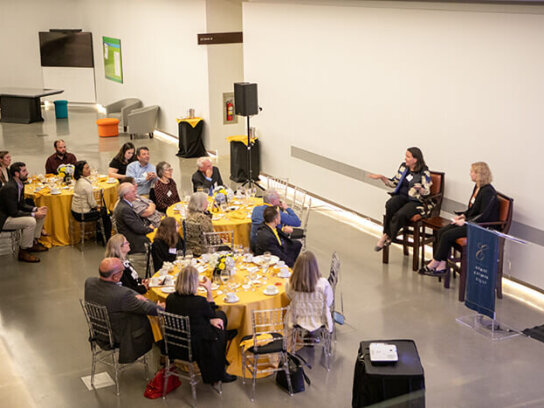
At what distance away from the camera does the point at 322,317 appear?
6574 millimetres

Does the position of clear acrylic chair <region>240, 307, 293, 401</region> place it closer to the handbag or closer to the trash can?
the handbag

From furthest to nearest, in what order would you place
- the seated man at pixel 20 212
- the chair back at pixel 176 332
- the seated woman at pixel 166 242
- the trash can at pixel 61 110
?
the trash can at pixel 61 110 < the seated man at pixel 20 212 < the seated woman at pixel 166 242 < the chair back at pixel 176 332

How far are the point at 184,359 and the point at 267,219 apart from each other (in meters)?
2.01

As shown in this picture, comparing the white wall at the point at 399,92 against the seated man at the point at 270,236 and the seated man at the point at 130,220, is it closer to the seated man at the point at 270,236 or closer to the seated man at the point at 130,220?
the seated man at the point at 270,236

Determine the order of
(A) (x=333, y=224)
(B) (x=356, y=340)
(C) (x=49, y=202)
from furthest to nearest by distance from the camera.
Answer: (A) (x=333, y=224) → (C) (x=49, y=202) → (B) (x=356, y=340)

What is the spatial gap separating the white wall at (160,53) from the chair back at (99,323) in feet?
29.9

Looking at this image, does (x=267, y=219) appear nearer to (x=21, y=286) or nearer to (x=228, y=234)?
(x=228, y=234)

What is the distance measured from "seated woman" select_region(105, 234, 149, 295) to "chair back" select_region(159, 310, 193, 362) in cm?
90

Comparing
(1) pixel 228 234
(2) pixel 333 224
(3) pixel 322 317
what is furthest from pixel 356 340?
(2) pixel 333 224

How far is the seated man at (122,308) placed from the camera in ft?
21.1

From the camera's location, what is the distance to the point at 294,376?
21.2 feet

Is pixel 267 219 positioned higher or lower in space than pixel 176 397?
higher

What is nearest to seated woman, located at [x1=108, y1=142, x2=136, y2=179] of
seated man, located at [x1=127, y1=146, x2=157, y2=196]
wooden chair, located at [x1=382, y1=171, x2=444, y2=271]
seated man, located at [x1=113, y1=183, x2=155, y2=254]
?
seated man, located at [x1=127, y1=146, x2=157, y2=196]

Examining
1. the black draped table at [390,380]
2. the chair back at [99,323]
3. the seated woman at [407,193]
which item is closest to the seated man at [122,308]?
the chair back at [99,323]
